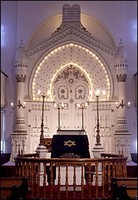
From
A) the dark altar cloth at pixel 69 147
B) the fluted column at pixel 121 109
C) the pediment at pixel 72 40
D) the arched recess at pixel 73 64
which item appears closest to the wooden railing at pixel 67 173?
the dark altar cloth at pixel 69 147

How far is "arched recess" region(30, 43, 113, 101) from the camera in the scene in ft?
47.5

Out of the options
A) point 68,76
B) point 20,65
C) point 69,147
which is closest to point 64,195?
point 69,147

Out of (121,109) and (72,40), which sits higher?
(72,40)

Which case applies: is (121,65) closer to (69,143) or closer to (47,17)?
(47,17)

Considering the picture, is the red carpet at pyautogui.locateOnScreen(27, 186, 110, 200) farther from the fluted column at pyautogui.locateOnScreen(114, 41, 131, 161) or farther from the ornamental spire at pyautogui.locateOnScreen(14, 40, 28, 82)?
the ornamental spire at pyautogui.locateOnScreen(14, 40, 28, 82)

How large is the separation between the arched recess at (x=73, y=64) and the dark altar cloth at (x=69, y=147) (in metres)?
5.29

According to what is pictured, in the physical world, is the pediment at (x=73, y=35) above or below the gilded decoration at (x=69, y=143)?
above

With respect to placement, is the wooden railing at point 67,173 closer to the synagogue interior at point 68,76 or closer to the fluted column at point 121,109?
the synagogue interior at point 68,76

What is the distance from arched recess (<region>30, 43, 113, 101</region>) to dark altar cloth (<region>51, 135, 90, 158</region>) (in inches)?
208

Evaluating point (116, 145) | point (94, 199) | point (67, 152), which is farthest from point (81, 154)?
point (116, 145)

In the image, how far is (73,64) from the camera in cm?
1477

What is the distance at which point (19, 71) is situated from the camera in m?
14.0

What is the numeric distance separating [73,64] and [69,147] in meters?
6.28

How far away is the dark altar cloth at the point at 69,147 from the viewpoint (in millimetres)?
9102
